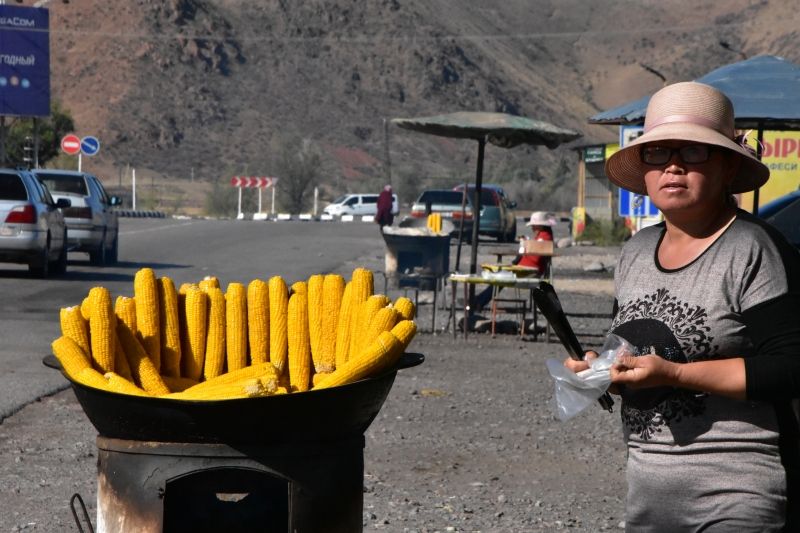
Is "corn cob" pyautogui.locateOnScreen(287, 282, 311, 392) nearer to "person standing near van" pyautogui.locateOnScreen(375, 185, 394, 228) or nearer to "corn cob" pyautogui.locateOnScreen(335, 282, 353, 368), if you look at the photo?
"corn cob" pyautogui.locateOnScreen(335, 282, 353, 368)

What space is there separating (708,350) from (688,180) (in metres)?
0.38

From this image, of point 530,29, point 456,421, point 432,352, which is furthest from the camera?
point 530,29

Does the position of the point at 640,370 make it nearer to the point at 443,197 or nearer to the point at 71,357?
the point at 71,357

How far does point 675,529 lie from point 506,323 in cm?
1250

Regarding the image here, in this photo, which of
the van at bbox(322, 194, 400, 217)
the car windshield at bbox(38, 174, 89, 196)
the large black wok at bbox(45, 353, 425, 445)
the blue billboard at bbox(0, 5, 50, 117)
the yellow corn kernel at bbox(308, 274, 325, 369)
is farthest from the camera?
the van at bbox(322, 194, 400, 217)

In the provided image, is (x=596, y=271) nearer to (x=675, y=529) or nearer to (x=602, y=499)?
(x=602, y=499)

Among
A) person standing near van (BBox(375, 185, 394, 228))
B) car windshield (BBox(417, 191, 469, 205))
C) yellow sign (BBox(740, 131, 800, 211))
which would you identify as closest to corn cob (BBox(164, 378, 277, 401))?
yellow sign (BBox(740, 131, 800, 211))

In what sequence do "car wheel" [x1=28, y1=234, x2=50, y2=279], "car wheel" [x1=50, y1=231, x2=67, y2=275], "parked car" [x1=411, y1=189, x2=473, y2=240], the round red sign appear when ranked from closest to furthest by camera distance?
"car wheel" [x1=28, y1=234, x2=50, y2=279] → "car wheel" [x1=50, y1=231, x2=67, y2=275] → "parked car" [x1=411, y1=189, x2=473, y2=240] → the round red sign

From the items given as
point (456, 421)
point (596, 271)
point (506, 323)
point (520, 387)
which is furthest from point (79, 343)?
point (596, 271)

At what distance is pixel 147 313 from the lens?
410cm

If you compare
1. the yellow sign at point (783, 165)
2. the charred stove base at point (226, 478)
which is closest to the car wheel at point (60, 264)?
the yellow sign at point (783, 165)

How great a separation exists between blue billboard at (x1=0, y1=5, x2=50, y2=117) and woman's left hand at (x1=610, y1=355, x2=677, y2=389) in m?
47.4

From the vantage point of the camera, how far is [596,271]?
88.7 ft

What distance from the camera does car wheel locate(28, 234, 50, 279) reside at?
20.1 m
